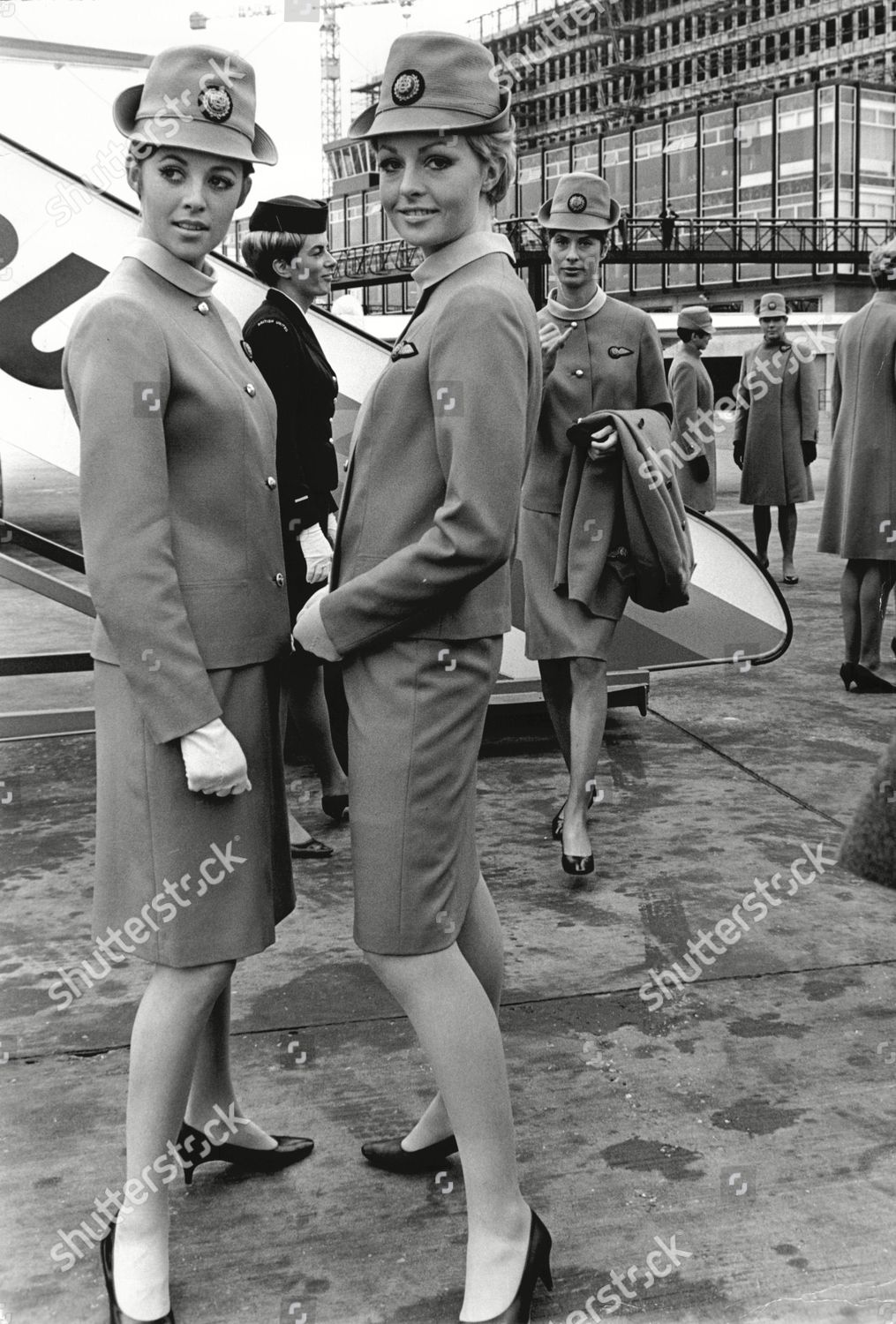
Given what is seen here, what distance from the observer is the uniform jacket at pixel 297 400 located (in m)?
4.39

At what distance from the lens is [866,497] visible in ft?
22.7

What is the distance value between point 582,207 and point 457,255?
2.42 meters

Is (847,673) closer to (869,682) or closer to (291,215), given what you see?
(869,682)

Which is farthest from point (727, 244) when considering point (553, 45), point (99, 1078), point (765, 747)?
point (99, 1078)

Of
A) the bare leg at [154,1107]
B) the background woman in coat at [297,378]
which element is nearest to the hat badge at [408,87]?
the bare leg at [154,1107]

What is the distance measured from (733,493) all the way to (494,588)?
591 inches

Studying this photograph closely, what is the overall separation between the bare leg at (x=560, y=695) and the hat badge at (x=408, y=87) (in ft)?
8.39

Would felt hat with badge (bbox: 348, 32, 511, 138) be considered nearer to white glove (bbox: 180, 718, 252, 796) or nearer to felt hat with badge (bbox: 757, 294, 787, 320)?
white glove (bbox: 180, 718, 252, 796)

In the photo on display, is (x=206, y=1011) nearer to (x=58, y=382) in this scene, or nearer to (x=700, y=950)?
(x=700, y=950)

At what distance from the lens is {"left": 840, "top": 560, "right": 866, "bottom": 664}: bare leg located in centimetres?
688

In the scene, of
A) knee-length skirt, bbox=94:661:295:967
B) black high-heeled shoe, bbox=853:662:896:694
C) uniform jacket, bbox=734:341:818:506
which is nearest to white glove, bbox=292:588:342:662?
knee-length skirt, bbox=94:661:295:967

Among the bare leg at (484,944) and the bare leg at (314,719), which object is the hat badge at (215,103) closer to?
the bare leg at (484,944)

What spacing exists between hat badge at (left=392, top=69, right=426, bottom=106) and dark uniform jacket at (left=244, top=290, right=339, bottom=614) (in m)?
2.13

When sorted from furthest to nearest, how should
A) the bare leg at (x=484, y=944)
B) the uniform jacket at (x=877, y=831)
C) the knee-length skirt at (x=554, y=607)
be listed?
1. the knee-length skirt at (x=554, y=607)
2. the bare leg at (x=484, y=944)
3. the uniform jacket at (x=877, y=831)
